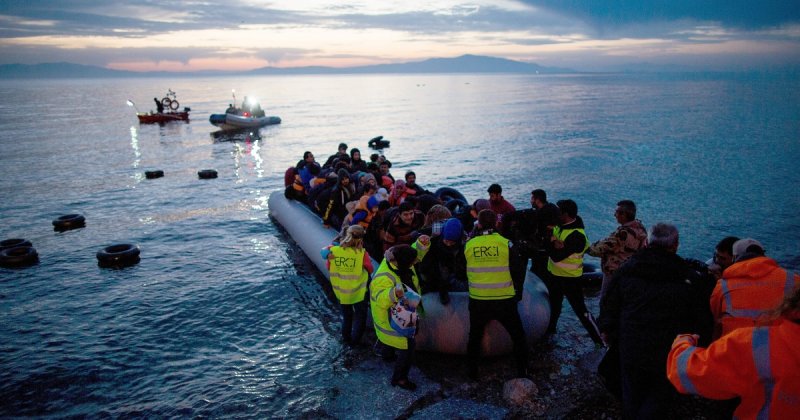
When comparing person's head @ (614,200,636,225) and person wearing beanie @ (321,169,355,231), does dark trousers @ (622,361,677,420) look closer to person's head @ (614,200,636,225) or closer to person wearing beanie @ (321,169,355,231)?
person's head @ (614,200,636,225)

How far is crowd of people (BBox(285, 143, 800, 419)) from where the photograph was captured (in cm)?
232

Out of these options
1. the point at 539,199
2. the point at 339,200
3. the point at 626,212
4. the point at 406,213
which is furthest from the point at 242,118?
the point at 626,212

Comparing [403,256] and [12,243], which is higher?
[403,256]

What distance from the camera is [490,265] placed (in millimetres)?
4824

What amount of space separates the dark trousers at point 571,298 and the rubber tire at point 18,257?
10.2 metres

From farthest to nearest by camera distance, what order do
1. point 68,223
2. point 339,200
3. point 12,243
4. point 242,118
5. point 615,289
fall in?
point 242,118 → point 68,223 → point 12,243 → point 339,200 → point 615,289

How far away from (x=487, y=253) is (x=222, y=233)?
29.2ft

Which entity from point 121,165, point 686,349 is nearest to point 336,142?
point 121,165

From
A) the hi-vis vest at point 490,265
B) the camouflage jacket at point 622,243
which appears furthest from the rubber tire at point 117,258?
the camouflage jacket at point 622,243

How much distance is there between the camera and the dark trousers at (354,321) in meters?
6.01

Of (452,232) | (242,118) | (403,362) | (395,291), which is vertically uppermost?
(242,118)

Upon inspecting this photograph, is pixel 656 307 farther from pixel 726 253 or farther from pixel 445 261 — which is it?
pixel 445 261

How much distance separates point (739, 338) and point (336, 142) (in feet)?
105

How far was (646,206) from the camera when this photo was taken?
1487 centimetres
